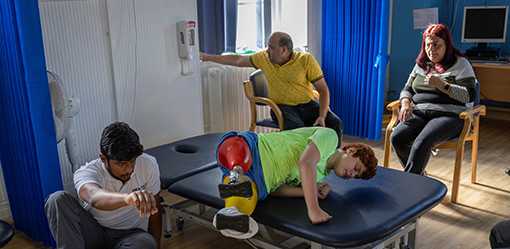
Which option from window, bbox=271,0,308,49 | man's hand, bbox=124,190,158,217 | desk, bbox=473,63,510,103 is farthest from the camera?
desk, bbox=473,63,510,103

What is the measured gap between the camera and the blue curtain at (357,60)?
419cm

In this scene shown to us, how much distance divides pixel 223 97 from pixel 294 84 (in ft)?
2.26

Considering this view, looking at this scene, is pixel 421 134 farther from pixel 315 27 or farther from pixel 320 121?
pixel 315 27

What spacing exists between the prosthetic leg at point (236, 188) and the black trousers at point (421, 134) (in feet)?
4.25

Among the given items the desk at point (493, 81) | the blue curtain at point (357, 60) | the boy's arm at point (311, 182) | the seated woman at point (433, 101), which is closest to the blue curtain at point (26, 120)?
the boy's arm at point (311, 182)

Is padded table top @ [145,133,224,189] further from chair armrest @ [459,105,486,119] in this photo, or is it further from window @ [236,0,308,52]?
chair armrest @ [459,105,486,119]

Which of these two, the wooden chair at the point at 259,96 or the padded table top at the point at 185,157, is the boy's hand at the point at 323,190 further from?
the wooden chair at the point at 259,96

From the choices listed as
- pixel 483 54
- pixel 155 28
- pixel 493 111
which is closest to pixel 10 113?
pixel 155 28

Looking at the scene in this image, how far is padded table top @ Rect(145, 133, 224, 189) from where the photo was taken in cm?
259

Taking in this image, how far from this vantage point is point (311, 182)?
2.05m

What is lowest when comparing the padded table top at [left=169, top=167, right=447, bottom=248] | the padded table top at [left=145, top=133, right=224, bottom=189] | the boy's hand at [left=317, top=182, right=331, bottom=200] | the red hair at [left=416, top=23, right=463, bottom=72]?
the padded table top at [left=169, top=167, right=447, bottom=248]

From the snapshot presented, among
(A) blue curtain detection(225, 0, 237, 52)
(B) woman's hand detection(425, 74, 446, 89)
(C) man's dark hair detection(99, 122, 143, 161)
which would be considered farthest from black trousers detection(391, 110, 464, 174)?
(C) man's dark hair detection(99, 122, 143, 161)

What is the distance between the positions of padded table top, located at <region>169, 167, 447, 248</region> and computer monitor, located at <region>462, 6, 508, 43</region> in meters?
2.99

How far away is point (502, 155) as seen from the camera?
4.03m
